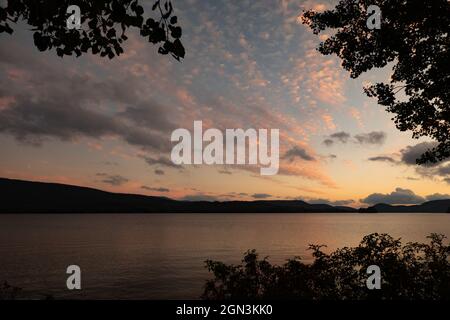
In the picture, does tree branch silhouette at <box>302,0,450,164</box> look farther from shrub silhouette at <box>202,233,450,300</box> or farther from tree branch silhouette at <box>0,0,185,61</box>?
tree branch silhouette at <box>0,0,185,61</box>

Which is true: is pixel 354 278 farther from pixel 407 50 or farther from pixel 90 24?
pixel 90 24

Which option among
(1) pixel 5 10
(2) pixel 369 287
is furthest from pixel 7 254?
(1) pixel 5 10

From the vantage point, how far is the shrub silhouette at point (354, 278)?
19.1 meters

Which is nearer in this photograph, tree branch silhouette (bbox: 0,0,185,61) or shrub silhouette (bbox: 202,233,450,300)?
tree branch silhouette (bbox: 0,0,185,61)

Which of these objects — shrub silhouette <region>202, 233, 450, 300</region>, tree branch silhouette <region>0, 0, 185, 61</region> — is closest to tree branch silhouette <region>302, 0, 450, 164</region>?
shrub silhouette <region>202, 233, 450, 300</region>

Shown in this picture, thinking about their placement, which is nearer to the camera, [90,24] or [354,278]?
[90,24]

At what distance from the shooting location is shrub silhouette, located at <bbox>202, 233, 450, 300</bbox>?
19.1 meters

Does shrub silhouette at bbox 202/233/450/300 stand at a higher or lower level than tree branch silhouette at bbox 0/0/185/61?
lower

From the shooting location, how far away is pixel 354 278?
1961 centimetres

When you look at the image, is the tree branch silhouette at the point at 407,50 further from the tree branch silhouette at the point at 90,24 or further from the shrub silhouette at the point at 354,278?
the tree branch silhouette at the point at 90,24

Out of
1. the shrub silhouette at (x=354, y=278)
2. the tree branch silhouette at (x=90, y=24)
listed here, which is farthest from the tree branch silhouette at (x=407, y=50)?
the tree branch silhouette at (x=90, y=24)

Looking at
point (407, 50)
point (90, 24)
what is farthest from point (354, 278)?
point (90, 24)
